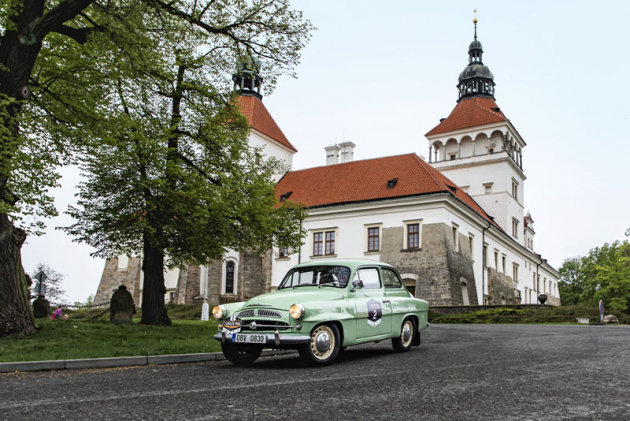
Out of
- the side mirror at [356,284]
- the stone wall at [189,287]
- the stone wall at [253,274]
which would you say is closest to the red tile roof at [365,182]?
the stone wall at [253,274]

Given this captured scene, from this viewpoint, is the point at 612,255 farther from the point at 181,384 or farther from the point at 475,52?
the point at 181,384

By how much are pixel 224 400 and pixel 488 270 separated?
37.3 m

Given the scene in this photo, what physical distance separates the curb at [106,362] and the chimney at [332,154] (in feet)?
127

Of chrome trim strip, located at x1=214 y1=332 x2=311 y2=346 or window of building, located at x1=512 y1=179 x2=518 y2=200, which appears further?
window of building, located at x1=512 y1=179 x2=518 y2=200

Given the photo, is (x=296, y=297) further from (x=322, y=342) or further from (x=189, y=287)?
(x=189, y=287)

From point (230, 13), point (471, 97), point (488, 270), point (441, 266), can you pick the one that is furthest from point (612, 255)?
point (230, 13)


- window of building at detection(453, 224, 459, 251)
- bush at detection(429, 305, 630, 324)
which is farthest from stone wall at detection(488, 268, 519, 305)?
bush at detection(429, 305, 630, 324)

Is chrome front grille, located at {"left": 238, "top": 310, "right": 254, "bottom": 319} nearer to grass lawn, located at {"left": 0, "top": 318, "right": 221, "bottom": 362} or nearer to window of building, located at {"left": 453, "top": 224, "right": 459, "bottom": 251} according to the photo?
grass lawn, located at {"left": 0, "top": 318, "right": 221, "bottom": 362}

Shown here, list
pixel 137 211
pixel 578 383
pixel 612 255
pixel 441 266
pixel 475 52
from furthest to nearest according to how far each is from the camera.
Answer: pixel 612 255 → pixel 475 52 → pixel 441 266 → pixel 137 211 → pixel 578 383

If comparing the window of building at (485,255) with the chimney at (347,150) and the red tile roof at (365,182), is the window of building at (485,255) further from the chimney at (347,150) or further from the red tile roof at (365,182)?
the chimney at (347,150)

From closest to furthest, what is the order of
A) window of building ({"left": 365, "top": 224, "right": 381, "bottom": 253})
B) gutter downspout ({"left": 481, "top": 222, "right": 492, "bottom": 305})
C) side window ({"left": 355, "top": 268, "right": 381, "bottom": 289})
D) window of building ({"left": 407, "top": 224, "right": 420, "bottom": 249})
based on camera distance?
1. side window ({"left": 355, "top": 268, "right": 381, "bottom": 289})
2. window of building ({"left": 407, "top": 224, "right": 420, "bottom": 249})
3. window of building ({"left": 365, "top": 224, "right": 381, "bottom": 253})
4. gutter downspout ({"left": 481, "top": 222, "right": 492, "bottom": 305})

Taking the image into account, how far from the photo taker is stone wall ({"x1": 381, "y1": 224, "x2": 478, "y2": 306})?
3262cm

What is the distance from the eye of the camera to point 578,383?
6172 millimetres

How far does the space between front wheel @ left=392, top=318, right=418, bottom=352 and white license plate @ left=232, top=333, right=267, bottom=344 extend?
318 cm
